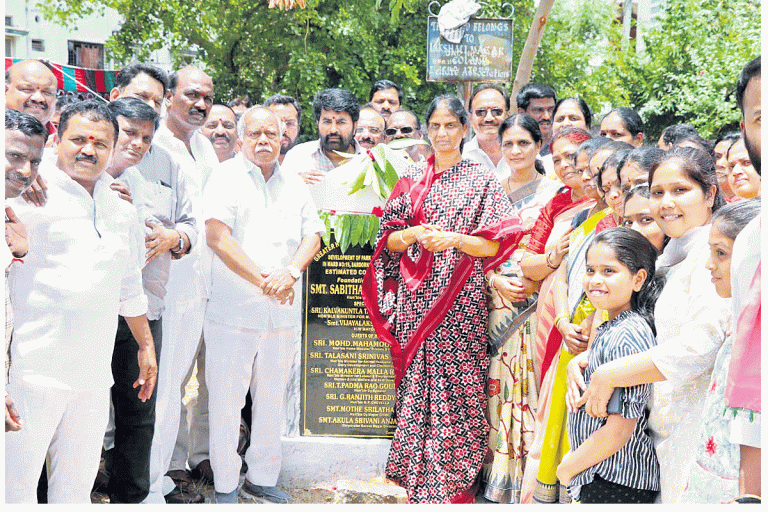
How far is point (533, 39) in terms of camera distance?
7289 mm

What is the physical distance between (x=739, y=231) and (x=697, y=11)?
13.8 meters

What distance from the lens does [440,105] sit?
13.6ft

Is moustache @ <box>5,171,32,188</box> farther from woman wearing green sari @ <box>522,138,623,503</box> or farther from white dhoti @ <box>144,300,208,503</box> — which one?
woman wearing green sari @ <box>522,138,623,503</box>

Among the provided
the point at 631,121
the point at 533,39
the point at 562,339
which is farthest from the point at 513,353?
the point at 533,39

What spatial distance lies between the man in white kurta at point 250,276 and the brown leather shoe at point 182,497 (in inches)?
5.1

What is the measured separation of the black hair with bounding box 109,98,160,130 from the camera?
3.77 m

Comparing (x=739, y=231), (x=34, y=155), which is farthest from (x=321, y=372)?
(x=739, y=231)

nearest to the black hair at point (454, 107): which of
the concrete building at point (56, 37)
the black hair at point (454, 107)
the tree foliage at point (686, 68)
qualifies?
the black hair at point (454, 107)

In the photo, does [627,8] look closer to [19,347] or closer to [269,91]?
[269,91]

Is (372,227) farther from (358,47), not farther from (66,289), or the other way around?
(358,47)

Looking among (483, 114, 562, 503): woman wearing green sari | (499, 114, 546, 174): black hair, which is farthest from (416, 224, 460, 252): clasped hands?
(499, 114, 546, 174): black hair

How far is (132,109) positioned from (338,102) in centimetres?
154

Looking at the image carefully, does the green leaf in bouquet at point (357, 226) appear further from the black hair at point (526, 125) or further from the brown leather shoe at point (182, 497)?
the brown leather shoe at point (182, 497)

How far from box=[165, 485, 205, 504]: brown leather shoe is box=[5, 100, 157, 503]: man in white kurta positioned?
1.03 m
